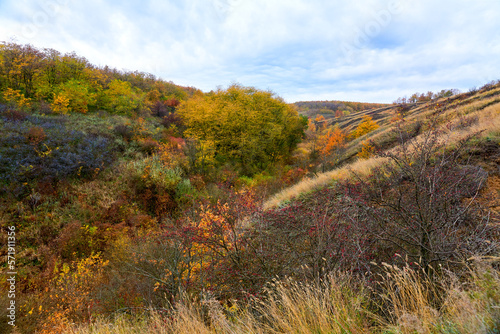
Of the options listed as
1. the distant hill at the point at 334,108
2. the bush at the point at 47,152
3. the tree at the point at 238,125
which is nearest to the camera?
the bush at the point at 47,152

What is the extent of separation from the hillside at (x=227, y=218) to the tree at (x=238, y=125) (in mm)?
196

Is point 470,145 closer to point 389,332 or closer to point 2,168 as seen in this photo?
point 389,332

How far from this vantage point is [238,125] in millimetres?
22000

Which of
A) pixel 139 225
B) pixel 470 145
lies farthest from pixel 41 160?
pixel 470 145

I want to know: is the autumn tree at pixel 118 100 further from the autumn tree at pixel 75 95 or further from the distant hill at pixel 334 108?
the distant hill at pixel 334 108

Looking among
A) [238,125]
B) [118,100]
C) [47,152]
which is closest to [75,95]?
[118,100]

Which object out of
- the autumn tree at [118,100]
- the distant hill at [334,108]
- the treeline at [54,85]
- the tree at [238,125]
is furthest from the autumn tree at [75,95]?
the distant hill at [334,108]

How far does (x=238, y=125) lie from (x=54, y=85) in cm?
1722

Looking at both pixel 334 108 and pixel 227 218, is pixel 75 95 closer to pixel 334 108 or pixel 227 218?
pixel 227 218

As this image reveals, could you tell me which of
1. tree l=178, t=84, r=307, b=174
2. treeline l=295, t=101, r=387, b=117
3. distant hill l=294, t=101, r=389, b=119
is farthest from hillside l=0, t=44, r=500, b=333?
treeline l=295, t=101, r=387, b=117

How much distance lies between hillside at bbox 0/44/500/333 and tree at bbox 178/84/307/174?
0.20 metres

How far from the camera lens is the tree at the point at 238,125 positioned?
70.1 feet

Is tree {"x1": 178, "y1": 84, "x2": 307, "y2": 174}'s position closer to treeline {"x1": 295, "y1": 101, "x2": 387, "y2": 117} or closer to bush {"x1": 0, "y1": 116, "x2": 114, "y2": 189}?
bush {"x1": 0, "y1": 116, "x2": 114, "y2": 189}

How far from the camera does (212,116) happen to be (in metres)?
21.3
